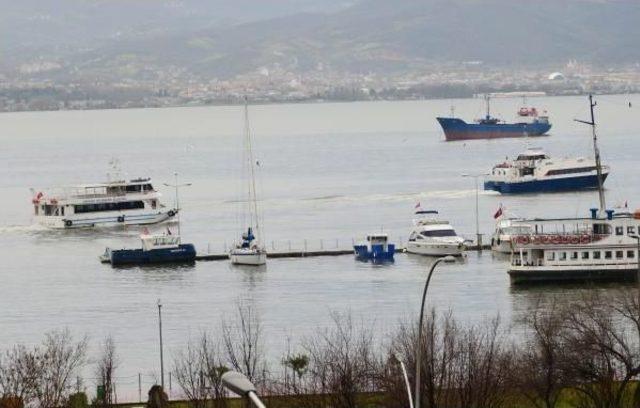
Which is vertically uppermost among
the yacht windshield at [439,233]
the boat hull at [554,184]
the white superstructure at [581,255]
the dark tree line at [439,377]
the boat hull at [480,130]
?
the boat hull at [480,130]

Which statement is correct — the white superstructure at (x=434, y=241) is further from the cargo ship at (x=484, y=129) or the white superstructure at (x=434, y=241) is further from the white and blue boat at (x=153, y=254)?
the cargo ship at (x=484, y=129)

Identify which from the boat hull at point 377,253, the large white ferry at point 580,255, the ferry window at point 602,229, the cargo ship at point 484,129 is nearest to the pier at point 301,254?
the boat hull at point 377,253

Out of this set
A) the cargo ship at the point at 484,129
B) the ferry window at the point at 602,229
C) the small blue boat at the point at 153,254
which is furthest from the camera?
the cargo ship at the point at 484,129

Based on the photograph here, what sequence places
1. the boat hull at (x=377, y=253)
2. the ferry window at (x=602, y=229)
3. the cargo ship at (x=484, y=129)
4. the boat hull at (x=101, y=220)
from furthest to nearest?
the cargo ship at (x=484, y=129)
the boat hull at (x=101, y=220)
the boat hull at (x=377, y=253)
the ferry window at (x=602, y=229)

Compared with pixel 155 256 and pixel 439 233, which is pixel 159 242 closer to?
pixel 155 256

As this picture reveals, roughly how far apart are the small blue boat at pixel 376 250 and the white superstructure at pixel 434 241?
856 millimetres

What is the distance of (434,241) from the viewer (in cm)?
4838

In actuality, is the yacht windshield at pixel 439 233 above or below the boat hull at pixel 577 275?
above

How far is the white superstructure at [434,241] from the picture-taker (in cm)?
4794

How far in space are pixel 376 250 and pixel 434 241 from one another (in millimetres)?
1583

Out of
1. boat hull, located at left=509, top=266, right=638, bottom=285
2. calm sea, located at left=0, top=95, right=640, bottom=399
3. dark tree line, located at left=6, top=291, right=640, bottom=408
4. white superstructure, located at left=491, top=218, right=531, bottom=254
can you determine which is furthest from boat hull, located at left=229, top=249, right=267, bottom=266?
dark tree line, located at left=6, top=291, right=640, bottom=408

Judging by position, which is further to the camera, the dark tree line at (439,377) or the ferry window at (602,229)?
the ferry window at (602,229)

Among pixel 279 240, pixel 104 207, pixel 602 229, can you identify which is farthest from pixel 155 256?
pixel 104 207

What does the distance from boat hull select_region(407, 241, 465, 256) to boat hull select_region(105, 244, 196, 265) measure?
224 inches
